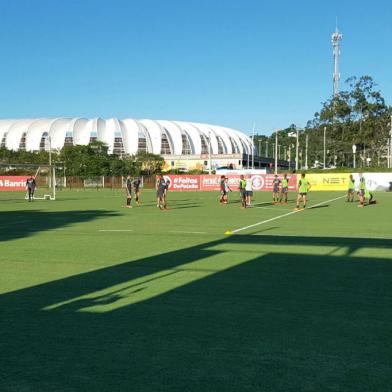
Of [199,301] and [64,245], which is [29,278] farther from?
[64,245]

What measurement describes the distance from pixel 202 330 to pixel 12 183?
57.3 metres

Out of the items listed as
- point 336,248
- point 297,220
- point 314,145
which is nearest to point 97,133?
point 314,145

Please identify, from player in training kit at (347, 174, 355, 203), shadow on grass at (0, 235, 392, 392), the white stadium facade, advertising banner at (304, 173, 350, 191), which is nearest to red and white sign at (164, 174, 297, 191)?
advertising banner at (304, 173, 350, 191)

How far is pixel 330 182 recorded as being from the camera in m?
54.8

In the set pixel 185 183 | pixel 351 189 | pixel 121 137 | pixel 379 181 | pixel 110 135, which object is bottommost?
pixel 351 189

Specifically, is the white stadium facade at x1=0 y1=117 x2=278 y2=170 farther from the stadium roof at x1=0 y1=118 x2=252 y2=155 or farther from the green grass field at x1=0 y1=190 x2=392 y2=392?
the green grass field at x1=0 y1=190 x2=392 y2=392

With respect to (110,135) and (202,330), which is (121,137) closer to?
(110,135)

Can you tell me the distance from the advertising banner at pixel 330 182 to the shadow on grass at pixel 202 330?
45742mm

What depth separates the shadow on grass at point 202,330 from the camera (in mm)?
4309

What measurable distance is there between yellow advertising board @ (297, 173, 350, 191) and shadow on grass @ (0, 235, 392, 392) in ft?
150

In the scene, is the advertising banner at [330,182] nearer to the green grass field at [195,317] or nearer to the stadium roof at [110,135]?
the green grass field at [195,317]

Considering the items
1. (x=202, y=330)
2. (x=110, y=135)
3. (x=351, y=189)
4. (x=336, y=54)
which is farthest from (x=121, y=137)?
(x=202, y=330)

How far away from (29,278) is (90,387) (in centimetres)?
488

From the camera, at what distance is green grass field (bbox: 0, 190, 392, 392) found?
436 cm
